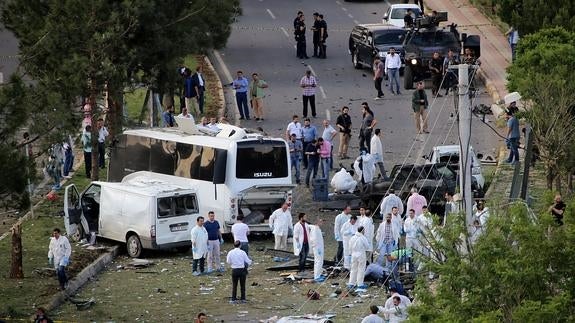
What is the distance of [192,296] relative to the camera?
33844mm

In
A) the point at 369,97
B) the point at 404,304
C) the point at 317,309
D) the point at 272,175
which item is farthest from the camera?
the point at 369,97

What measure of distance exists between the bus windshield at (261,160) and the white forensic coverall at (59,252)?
6.32 m

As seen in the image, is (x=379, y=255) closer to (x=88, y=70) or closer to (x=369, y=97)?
(x=88, y=70)

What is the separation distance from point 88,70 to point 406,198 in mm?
8202

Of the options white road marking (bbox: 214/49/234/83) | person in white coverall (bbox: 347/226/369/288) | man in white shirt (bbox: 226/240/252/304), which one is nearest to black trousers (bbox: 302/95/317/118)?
white road marking (bbox: 214/49/234/83)

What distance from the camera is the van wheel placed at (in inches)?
1481

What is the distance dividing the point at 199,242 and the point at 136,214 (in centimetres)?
266

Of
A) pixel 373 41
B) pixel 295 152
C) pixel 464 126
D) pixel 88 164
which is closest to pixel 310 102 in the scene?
pixel 373 41

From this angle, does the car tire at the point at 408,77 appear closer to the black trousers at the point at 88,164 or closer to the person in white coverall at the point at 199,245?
the black trousers at the point at 88,164

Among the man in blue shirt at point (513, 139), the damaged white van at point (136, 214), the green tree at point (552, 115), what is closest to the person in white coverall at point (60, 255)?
the damaged white van at point (136, 214)

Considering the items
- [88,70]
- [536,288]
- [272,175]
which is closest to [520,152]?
[272,175]

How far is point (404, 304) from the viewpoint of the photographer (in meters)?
29.3

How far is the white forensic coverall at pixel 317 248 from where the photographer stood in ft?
113

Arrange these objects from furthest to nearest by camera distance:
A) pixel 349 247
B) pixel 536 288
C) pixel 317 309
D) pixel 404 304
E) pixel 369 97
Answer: pixel 369 97, pixel 349 247, pixel 317 309, pixel 404 304, pixel 536 288
